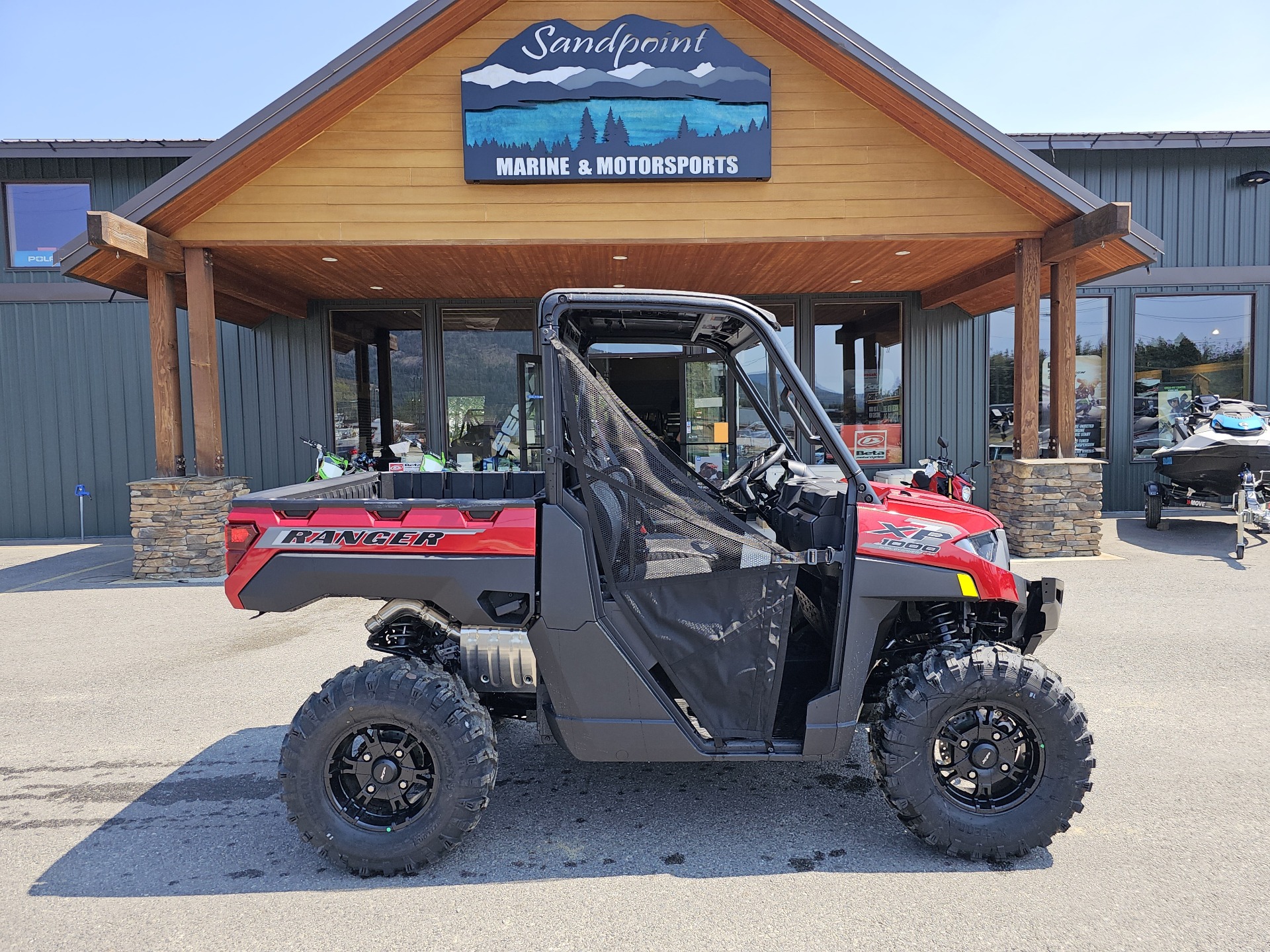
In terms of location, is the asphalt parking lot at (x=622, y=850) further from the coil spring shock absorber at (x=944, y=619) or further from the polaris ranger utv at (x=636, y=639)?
the coil spring shock absorber at (x=944, y=619)

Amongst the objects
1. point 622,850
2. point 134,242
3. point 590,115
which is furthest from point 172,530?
point 622,850

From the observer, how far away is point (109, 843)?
10.0ft

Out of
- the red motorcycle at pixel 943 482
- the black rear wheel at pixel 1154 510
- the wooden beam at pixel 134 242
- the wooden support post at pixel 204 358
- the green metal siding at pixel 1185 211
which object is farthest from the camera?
the green metal siding at pixel 1185 211

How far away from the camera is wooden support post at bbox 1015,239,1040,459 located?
28.7ft

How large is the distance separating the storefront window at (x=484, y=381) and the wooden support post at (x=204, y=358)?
3.66 m

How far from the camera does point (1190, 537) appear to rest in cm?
983

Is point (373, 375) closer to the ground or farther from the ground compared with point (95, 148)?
closer to the ground

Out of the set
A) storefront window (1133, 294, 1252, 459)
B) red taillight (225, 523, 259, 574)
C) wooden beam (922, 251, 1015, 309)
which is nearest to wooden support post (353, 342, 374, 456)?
wooden beam (922, 251, 1015, 309)

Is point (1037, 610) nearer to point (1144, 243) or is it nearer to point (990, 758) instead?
point (990, 758)

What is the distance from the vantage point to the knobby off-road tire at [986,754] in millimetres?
Answer: 2789

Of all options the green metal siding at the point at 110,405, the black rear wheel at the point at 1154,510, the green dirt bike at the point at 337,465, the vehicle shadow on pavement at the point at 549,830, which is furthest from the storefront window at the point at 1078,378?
the green metal siding at the point at 110,405

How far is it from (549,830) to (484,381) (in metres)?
9.43

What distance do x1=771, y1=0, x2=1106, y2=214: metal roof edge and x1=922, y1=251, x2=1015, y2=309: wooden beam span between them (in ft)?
4.45

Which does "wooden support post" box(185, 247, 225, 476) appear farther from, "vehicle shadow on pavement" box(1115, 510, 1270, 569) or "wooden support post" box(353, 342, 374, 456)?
"vehicle shadow on pavement" box(1115, 510, 1270, 569)
